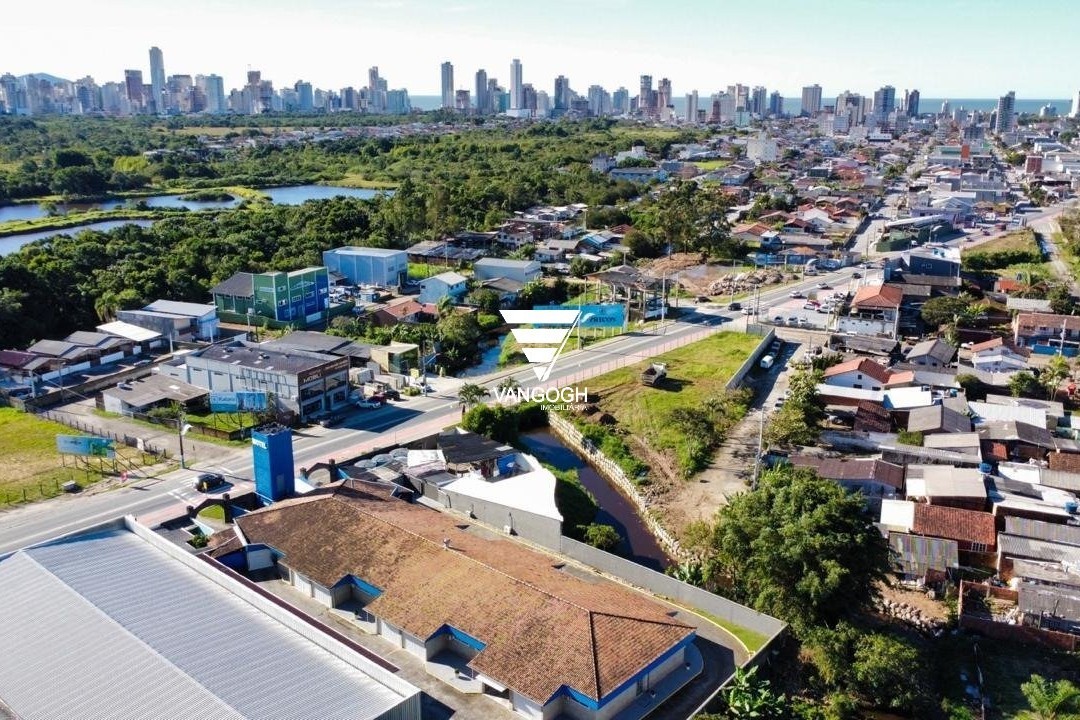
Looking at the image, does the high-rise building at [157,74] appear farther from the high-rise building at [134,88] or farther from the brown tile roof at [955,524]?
the brown tile roof at [955,524]

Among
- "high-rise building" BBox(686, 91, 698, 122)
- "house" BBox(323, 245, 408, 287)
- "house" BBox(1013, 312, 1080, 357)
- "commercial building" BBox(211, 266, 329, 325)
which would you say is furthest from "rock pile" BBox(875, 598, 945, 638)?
"high-rise building" BBox(686, 91, 698, 122)

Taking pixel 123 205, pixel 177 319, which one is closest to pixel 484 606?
pixel 177 319

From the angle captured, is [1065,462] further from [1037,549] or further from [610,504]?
[610,504]

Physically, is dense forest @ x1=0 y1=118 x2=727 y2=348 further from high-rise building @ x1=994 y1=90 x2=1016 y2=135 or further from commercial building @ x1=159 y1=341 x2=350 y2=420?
high-rise building @ x1=994 y1=90 x2=1016 y2=135

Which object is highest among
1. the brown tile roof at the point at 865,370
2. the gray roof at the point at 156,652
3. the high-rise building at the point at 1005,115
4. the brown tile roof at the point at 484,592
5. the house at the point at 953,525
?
the high-rise building at the point at 1005,115

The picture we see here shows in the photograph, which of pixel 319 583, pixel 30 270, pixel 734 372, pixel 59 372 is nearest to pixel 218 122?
pixel 30 270

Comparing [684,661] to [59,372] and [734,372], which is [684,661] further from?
[59,372]

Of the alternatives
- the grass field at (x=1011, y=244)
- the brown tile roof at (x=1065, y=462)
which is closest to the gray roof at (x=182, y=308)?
the brown tile roof at (x=1065, y=462)
